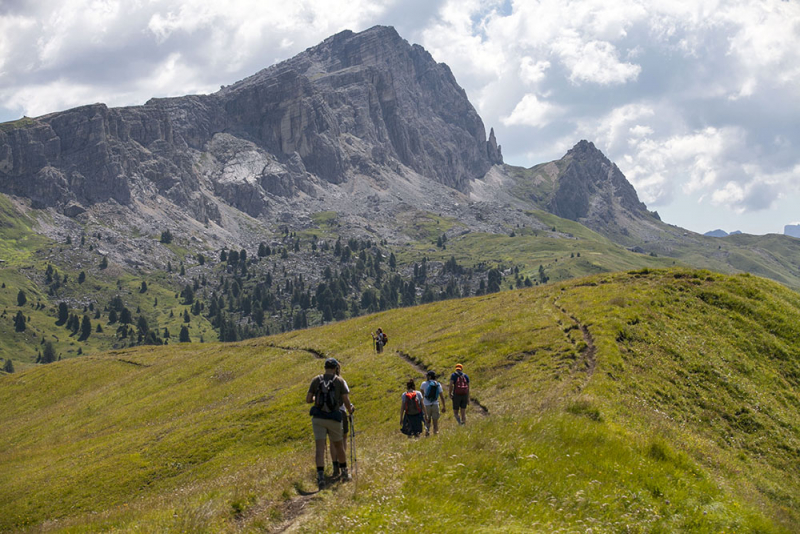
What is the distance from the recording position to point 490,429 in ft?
68.2

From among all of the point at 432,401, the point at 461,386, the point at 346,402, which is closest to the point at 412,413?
the point at 432,401

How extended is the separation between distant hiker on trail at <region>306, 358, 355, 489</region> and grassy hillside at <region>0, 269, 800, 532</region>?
1073 millimetres

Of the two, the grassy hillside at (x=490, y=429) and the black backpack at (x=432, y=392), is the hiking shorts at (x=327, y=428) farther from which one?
the black backpack at (x=432, y=392)

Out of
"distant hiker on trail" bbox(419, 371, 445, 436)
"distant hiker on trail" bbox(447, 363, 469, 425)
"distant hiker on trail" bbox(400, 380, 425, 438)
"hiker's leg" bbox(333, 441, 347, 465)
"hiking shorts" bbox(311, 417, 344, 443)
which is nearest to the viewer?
"hiking shorts" bbox(311, 417, 344, 443)

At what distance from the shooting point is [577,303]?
164ft

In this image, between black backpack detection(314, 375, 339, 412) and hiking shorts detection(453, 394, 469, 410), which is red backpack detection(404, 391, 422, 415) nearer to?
hiking shorts detection(453, 394, 469, 410)

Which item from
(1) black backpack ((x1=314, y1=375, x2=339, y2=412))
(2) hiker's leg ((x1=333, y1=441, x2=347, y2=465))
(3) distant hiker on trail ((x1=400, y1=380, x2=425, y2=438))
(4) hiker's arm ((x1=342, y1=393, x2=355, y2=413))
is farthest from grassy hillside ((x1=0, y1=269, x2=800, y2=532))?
(1) black backpack ((x1=314, y1=375, x2=339, y2=412))

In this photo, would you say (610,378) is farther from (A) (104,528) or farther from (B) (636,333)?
(A) (104,528)

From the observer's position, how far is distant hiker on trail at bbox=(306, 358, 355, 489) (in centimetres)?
1844

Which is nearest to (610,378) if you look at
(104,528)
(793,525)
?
(793,525)

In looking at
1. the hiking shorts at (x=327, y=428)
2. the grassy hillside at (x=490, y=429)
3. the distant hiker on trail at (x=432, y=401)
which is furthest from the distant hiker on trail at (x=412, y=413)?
the hiking shorts at (x=327, y=428)

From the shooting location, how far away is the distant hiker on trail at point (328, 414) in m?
18.4

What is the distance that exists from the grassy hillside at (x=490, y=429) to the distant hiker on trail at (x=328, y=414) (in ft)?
3.52

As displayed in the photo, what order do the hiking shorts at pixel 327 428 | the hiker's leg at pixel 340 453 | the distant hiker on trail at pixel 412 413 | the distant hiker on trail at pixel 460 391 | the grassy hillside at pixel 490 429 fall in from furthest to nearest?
1. the distant hiker on trail at pixel 460 391
2. the distant hiker on trail at pixel 412 413
3. the hiker's leg at pixel 340 453
4. the hiking shorts at pixel 327 428
5. the grassy hillside at pixel 490 429
